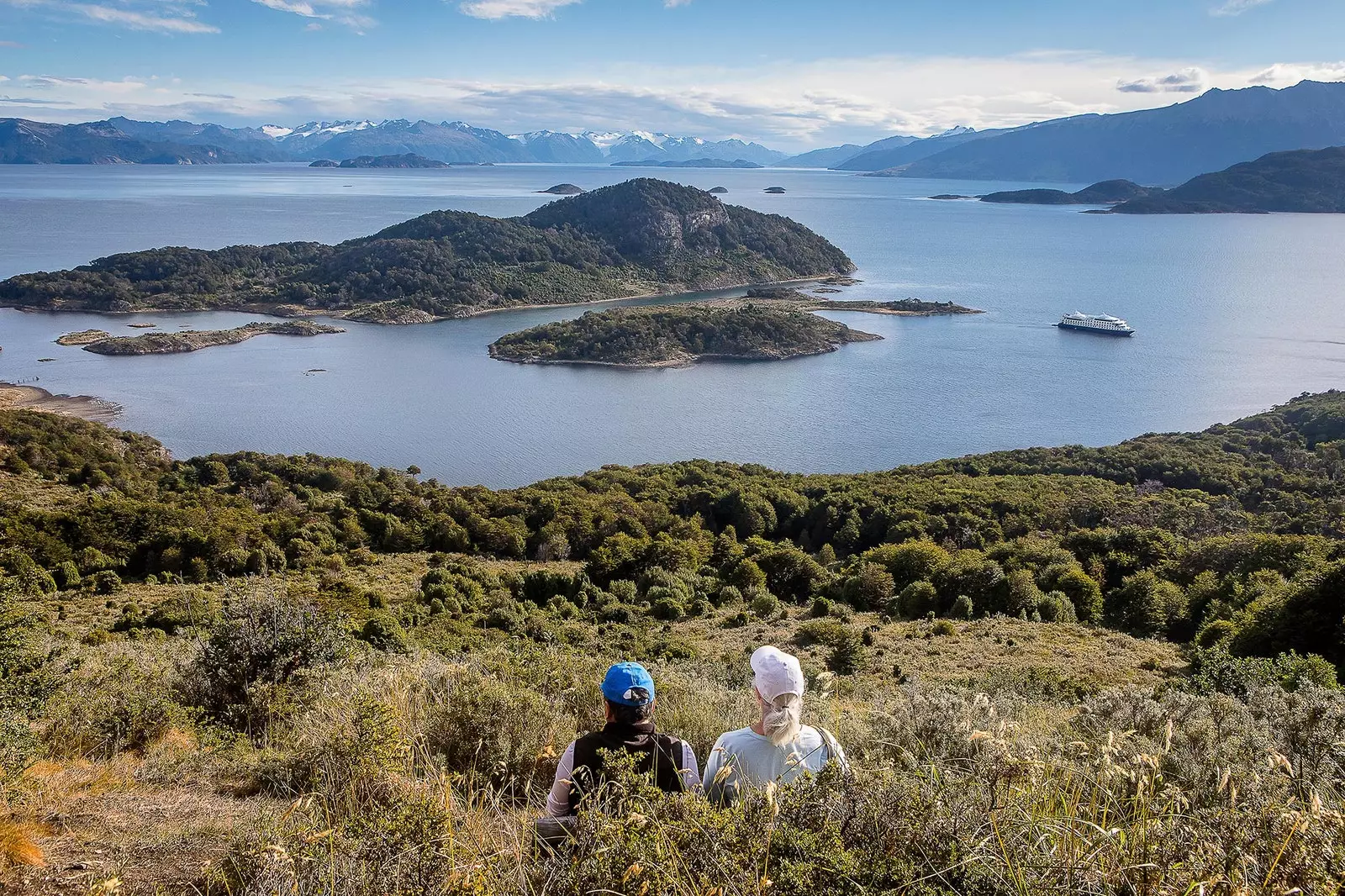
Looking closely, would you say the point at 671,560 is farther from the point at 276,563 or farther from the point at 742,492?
the point at 276,563

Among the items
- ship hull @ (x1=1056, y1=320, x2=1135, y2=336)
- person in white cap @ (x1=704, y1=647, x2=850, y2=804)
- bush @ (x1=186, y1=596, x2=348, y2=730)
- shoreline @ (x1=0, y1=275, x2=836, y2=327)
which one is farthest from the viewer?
shoreline @ (x1=0, y1=275, x2=836, y2=327)

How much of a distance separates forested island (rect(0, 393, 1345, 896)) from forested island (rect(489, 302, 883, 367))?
36193mm

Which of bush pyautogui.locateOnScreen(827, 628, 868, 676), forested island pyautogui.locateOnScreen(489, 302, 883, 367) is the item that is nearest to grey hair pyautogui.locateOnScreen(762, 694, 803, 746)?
bush pyautogui.locateOnScreen(827, 628, 868, 676)

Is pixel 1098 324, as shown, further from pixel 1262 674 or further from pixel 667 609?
pixel 1262 674

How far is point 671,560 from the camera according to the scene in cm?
2173

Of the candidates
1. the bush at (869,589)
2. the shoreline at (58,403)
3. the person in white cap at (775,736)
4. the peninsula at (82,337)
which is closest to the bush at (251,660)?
the person in white cap at (775,736)

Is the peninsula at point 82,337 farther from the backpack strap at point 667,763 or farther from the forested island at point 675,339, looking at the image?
the backpack strap at point 667,763

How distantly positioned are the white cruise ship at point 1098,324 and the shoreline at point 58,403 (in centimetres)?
7982

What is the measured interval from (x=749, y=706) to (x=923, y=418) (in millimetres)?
48718

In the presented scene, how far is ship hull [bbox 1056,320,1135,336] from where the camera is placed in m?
73.6

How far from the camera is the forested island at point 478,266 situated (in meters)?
88.7

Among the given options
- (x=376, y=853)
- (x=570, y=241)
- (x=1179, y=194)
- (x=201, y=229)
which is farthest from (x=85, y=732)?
(x=1179, y=194)

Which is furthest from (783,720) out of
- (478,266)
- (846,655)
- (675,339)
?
(478,266)

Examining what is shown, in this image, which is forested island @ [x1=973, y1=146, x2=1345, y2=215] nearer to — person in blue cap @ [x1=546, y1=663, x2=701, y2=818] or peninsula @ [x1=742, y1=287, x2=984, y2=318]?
peninsula @ [x1=742, y1=287, x2=984, y2=318]
